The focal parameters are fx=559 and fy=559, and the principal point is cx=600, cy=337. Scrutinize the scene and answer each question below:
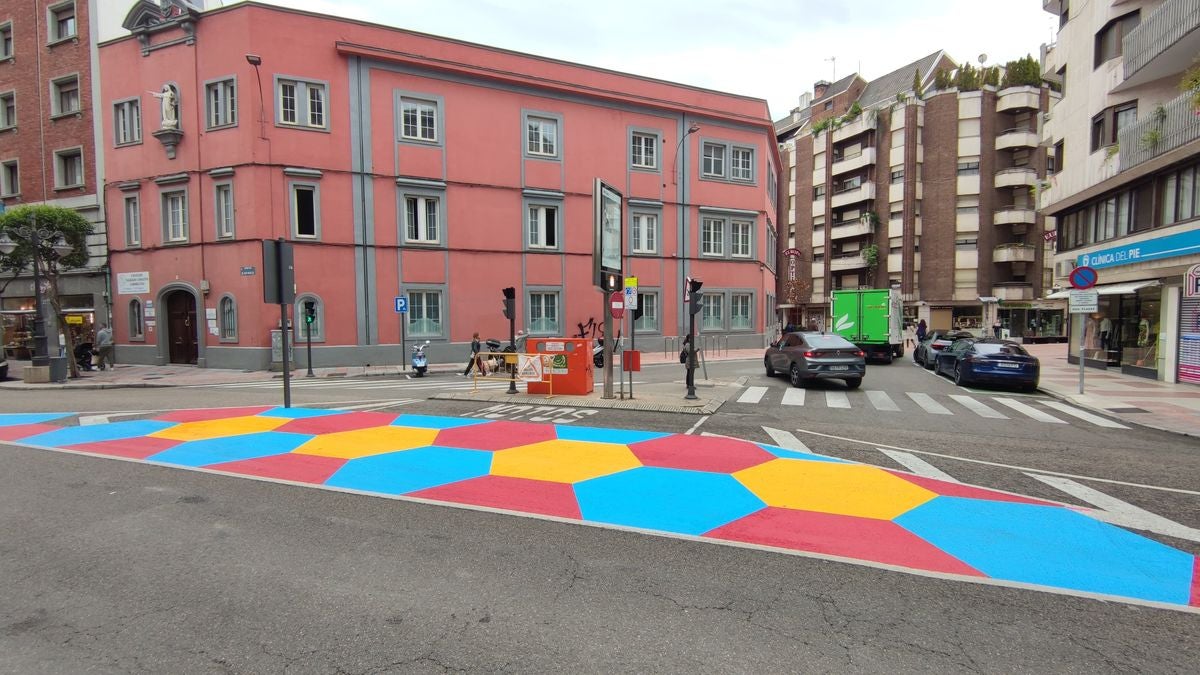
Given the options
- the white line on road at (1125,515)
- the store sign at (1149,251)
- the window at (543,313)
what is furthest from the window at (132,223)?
the store sign at (1149,251)

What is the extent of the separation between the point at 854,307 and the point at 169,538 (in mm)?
23541

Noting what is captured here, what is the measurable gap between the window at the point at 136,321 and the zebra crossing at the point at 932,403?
25.0 metres

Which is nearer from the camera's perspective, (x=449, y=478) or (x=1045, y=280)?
(x=449, y=478)

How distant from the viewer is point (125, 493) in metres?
5.79

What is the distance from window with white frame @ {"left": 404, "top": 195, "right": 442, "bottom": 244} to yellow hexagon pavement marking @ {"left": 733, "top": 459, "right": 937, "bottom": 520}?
66.8 ft

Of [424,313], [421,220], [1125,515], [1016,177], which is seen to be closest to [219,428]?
[1125,515]

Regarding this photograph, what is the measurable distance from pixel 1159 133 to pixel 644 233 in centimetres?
1855

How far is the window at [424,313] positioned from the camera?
23.9 metres

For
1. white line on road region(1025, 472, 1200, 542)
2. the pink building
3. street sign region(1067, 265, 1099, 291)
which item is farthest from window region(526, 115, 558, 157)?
white line on road region(1025, 472, 1200, 542)

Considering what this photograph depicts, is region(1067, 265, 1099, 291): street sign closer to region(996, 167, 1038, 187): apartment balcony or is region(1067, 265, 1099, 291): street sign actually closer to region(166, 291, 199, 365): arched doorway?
region(166, 291, 199, 365): arched doorway

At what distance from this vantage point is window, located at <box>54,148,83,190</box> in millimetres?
25281

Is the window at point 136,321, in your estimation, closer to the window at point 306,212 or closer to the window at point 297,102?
the window at point 306,212

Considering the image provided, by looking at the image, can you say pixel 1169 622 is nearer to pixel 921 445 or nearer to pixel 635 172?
pixel 921 445

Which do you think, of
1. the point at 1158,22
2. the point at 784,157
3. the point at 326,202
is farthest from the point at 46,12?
the point at 784,157
